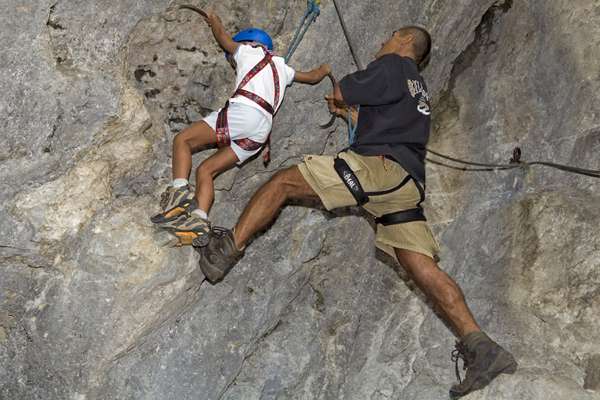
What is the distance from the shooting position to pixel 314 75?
18.6 ft

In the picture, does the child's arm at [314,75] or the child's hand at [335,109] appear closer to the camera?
the child's arm at [314,75]

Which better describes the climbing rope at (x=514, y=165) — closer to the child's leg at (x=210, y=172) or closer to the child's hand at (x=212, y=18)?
the child's leg at (x=210, y=172)

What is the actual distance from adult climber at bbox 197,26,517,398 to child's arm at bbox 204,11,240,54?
0.87 metres

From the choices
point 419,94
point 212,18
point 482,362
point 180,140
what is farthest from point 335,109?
point 482,362

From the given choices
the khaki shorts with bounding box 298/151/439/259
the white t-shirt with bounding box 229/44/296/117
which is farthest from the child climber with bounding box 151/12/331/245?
the khaki shorts with bounding box 298/151/439/259

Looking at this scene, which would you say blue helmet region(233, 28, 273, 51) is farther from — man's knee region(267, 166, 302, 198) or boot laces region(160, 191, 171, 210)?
boot laces region(160, 191, 171, 210)

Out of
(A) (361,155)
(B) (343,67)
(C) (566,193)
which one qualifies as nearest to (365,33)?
(B) (343,67)

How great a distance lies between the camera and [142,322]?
17.4 ft

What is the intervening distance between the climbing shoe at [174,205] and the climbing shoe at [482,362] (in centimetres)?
230

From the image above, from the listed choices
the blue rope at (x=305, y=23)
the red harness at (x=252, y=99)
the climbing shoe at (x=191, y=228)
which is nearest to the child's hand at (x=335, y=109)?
the blue rope at (x=305, y=23)

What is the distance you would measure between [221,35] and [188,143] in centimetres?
86

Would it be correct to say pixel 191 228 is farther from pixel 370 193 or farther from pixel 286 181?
pixel 370 193

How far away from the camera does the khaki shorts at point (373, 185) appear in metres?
5.19

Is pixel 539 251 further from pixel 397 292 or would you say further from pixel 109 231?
pixel 109 231
